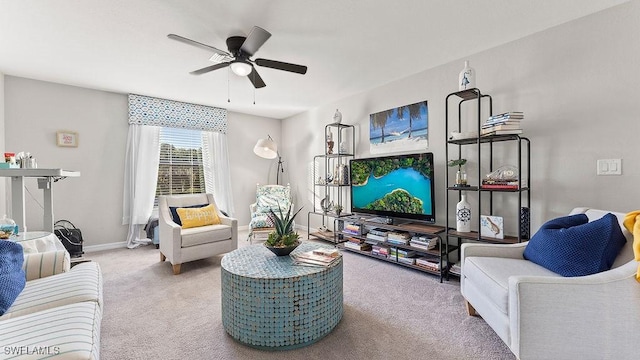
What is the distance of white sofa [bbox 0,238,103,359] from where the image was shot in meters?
0.98

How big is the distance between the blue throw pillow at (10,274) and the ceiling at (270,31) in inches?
67.9

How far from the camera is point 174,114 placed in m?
4.45

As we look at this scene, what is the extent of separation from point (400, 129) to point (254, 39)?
217 cm

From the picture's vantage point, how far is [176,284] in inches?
106

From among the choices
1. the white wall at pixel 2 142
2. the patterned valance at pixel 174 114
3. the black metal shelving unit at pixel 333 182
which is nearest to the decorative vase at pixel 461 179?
the black metal shelving unit at pixel 333 182

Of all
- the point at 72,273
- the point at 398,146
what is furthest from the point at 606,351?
the point at 72,273

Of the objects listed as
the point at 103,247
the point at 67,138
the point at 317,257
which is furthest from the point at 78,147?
the point at 317,257

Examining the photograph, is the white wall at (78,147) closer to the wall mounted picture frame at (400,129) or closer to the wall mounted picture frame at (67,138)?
the wall mounted picture frame at (67,138)

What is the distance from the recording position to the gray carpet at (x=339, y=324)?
165 cm

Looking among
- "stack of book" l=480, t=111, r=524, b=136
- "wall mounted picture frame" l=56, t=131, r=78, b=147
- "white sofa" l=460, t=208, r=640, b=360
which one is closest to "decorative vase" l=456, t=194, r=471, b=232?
"stack of book" l=480, t=111, r=524, b=136

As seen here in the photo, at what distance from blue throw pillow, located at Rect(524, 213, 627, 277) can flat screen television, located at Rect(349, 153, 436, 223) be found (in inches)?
52.2

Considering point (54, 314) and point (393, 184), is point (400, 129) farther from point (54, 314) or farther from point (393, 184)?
point (54, 314)

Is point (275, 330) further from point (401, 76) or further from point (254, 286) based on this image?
point (401, 76)

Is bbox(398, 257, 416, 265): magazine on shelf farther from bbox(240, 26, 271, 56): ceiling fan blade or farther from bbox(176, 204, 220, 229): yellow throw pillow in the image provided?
bbox(240, 26, 271, 56): ceiling fan blade
